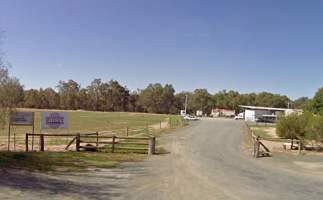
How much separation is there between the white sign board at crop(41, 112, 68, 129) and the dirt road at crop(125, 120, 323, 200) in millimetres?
7379

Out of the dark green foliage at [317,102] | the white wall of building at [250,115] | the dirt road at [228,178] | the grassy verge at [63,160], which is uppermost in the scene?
the dark green foliage at [317,102]

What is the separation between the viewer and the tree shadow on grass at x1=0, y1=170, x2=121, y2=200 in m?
11.3

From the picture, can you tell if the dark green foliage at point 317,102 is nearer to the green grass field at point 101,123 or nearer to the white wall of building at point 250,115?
the white wall of building at point 250,115

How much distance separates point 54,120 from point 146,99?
489 feet

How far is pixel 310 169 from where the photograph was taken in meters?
20.8

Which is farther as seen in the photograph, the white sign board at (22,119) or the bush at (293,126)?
the bush at (293,126)

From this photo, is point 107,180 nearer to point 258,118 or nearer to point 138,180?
point 138,180

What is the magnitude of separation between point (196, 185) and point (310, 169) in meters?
9.50

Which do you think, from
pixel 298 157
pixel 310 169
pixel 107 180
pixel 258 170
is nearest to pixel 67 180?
pixel 107 180

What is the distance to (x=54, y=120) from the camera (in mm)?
25859

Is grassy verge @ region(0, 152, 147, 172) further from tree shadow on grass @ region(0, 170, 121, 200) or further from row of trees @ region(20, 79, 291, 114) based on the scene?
row of trees @ region(20, 79, 291, 114)

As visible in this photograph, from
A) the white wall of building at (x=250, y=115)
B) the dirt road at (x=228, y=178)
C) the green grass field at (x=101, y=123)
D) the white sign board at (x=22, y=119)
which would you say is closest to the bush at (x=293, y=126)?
the dirt road at (x=228, y=178)

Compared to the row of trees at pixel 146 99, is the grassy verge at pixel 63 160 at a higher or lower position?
lower

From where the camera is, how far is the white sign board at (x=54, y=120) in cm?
2556
